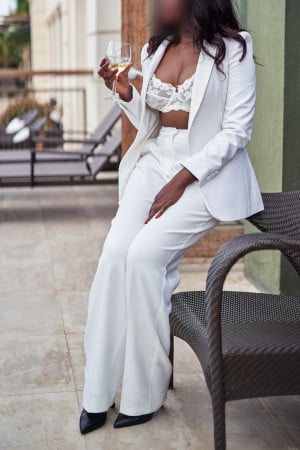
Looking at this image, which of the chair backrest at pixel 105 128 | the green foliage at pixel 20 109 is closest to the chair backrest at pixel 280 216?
the chair backrest at pixel 105 128

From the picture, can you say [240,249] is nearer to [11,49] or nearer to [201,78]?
[201,78]

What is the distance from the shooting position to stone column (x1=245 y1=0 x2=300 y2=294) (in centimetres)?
458

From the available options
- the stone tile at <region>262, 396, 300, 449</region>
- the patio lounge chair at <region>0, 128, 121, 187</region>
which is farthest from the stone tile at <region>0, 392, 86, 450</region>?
the patio lounge chair at <region>0, 128, 121, 187</region>

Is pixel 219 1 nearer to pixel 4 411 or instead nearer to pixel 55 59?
pixel 4 411

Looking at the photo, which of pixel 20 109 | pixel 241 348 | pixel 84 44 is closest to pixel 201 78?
pixel 241 348

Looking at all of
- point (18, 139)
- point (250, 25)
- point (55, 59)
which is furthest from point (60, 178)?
point (55, 59)

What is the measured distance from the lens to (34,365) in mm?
4074

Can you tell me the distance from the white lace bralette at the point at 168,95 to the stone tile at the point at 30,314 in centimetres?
166

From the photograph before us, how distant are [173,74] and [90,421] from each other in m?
1.45

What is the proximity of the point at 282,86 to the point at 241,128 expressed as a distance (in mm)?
1408

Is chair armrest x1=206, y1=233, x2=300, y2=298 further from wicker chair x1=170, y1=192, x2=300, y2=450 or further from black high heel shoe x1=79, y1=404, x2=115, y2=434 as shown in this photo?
black high heel shoe x1=79, y1=404, x2=115, y2=434

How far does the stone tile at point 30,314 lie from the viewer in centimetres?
465

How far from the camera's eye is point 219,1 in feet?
11.0

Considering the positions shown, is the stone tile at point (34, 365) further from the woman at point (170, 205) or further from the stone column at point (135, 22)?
the stone column at point (135, 22)
